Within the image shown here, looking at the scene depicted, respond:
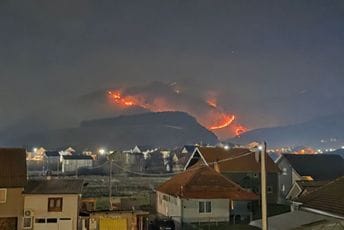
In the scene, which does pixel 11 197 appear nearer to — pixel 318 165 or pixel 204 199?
pixel 204 199

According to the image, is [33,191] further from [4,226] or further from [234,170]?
[234,170]

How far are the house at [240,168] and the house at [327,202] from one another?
61.0 ft

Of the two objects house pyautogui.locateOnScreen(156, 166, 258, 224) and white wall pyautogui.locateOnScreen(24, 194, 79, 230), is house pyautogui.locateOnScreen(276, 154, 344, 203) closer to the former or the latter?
house pyautogui.locateOnScreen(156, 166, 258, 224)

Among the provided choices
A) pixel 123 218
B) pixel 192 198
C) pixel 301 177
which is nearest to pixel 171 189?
pixel 192 198

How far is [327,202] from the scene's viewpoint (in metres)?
21.1

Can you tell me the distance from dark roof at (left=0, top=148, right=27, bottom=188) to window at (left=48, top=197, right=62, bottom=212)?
253 centimetres

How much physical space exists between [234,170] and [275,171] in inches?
216

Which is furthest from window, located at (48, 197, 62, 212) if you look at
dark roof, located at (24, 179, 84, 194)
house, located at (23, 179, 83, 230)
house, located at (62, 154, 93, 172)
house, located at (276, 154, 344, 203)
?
house, located at (62, 154, 93, 172)

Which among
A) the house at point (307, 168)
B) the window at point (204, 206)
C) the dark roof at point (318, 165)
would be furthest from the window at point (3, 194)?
the dark roof at point (318, 165)

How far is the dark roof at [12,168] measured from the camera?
29.7m

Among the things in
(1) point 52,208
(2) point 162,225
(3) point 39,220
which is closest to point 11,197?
(3) point 39,220

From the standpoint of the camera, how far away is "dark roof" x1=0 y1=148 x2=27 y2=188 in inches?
1168

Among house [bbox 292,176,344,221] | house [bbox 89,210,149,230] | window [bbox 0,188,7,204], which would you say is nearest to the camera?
house [bbox 292,176,344,221]

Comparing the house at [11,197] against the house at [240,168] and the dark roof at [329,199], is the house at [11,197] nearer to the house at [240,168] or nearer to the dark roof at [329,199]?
the dark roof at [329,199]
